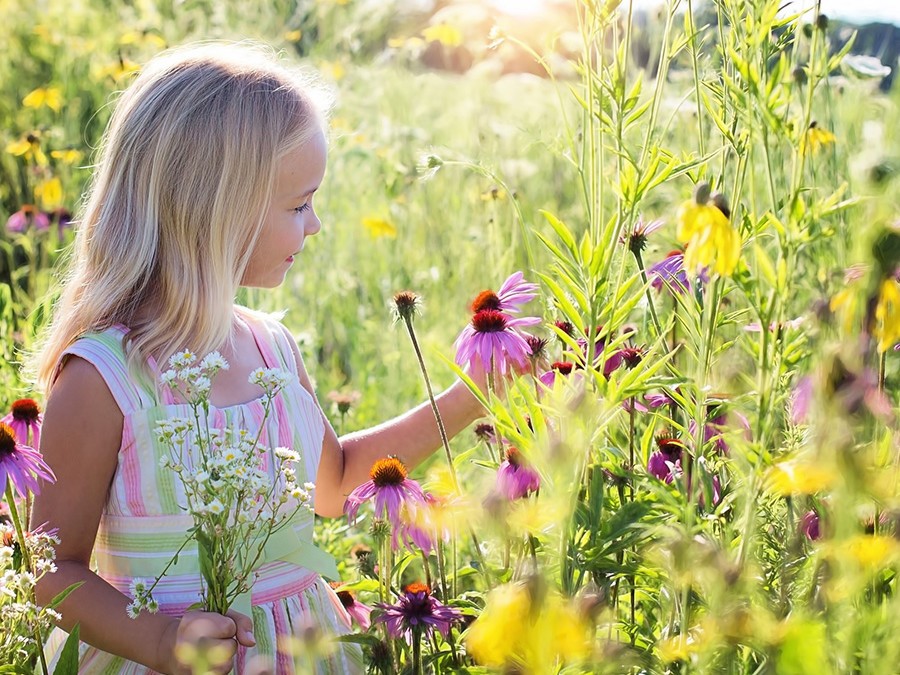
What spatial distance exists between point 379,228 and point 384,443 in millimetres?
1421

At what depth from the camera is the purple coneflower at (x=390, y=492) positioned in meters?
1.17

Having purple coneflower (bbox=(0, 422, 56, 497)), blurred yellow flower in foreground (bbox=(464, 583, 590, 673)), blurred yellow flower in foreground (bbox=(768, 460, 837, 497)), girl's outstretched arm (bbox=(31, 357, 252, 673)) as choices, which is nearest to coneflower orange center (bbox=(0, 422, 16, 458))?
purple coneflower (bbox=(0, 422, 56, 497))

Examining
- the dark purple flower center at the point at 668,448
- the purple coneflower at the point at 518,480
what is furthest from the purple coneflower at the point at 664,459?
the purple coneflower at the point at 518,480

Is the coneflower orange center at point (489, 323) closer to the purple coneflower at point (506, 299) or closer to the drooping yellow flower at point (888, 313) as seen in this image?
the purple coneflower at point (506, 299)

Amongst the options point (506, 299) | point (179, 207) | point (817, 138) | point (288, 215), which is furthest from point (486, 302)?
point (817, 138)

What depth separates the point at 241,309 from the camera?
158 cm

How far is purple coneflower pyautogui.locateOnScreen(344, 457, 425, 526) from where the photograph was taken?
1170 millimetres

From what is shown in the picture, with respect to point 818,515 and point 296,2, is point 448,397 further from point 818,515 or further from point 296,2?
point 296,2

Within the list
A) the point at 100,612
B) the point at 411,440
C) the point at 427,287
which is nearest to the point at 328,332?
the point at 427,287

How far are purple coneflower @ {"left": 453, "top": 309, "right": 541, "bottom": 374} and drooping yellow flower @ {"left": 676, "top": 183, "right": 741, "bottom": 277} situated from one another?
43 cm

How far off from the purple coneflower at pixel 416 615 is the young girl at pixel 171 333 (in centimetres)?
27

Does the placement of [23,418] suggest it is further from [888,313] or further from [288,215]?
[888,313]

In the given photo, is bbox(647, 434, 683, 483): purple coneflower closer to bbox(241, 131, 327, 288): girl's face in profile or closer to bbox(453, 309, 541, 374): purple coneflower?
bbox(453, 309, 541, 374): purple coneflower

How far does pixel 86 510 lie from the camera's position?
4.12ft
